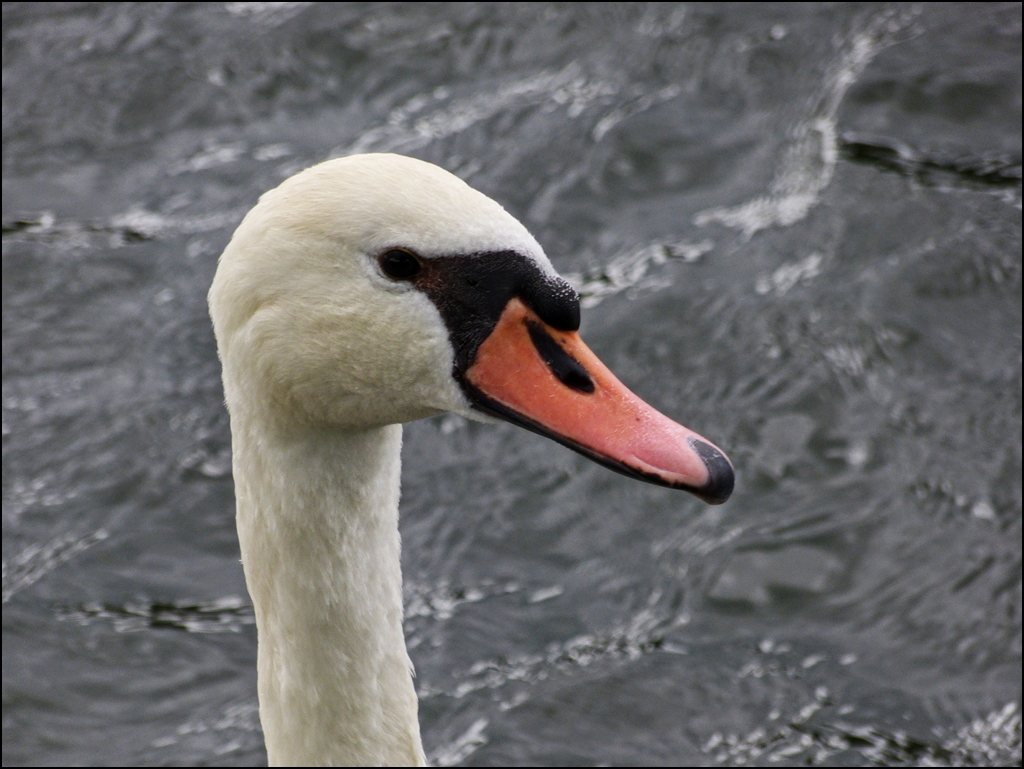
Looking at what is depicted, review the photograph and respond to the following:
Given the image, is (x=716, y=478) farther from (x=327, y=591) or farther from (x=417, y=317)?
(x=327, y=591)

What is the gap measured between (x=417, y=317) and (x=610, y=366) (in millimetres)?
4010

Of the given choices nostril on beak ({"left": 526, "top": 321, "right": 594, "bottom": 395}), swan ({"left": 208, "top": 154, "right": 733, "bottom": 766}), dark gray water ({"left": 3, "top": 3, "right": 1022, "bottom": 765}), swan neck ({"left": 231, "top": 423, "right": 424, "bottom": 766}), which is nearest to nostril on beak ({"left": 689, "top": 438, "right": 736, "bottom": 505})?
swan ({"left": 208, "top": 154, "right": 733, "bottom": 766})

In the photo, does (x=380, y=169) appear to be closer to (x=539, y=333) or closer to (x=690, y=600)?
(x=539, y=333)

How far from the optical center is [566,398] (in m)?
2.85

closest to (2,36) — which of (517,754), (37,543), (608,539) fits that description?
(37,543)

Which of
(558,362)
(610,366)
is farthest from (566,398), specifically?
(610,366)

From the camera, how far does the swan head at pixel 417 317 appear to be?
9.08 feet

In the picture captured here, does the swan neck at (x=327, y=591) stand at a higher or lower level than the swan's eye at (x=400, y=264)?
lower

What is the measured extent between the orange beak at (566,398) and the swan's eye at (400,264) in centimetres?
21

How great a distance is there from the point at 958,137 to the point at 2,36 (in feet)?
18.6

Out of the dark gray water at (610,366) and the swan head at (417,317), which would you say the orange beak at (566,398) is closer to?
the swan head at (417,317)

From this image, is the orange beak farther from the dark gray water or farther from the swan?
the dark gray water

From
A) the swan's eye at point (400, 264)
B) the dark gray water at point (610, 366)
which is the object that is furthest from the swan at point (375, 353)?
the dark gray water at point (610, 366)

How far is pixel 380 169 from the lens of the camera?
280cm
